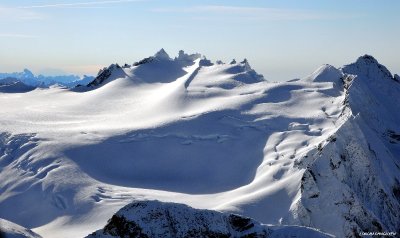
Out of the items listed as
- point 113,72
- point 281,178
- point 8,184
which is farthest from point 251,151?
point 113,72

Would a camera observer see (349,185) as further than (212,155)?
No

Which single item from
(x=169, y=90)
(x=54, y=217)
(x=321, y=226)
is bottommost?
(x=321, y=226)

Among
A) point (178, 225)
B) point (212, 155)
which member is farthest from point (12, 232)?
point (212, 155)

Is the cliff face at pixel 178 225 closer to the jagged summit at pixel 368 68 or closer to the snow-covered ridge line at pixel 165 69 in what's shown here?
the snow-covered ridge line at pixel 165 69

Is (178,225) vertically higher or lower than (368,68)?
lower

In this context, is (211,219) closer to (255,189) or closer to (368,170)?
(255,189)

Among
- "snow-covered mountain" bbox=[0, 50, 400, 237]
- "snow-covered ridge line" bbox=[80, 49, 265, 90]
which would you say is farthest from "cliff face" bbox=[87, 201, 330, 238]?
"snow-covered ridge line" bbox=[80, 49, 265, 90]

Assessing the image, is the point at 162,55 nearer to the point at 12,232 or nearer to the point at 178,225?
the point at 12,232

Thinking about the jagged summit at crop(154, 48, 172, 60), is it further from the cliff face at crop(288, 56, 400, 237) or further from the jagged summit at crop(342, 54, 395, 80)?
the cliff face at crop(288, 56, 400, 237)
